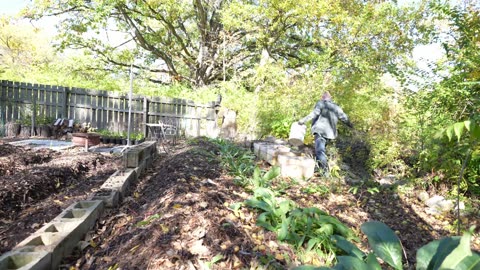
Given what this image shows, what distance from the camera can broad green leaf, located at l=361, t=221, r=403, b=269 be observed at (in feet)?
5.18

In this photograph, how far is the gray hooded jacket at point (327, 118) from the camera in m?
5.62

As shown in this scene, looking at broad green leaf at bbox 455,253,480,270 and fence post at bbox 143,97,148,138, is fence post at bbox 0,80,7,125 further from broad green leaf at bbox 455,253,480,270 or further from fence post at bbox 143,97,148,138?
broad green leaf at bbox 455,253,480,270

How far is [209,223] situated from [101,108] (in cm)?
1119

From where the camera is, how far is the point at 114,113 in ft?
40.6

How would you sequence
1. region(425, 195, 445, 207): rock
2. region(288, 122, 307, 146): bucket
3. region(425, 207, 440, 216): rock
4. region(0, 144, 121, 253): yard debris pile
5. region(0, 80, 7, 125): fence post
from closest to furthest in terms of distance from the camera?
region(0, 144, 121, 253): yard debris pile, region(425, 207, 440, 216): rock, region(425, 195, 445, 207): rock, region(288, 122, 307, 146): bucket, region(0, 80, 7, 125): fence post

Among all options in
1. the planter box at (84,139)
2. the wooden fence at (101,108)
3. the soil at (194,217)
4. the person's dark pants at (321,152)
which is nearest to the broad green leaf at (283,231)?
the soil at (194,217)

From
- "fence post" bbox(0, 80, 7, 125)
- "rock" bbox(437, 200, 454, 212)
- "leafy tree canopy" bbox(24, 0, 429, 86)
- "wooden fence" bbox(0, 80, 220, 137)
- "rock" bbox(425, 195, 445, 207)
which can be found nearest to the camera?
"rock" bbox(437, 200, 454, 212)

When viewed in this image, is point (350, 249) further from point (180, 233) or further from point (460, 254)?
point (180, 233)

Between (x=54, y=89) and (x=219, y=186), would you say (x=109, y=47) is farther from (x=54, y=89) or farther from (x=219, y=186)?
(x=219, y=186)

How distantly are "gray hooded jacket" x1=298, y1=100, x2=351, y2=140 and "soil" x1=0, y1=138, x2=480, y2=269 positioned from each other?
3.88 feet

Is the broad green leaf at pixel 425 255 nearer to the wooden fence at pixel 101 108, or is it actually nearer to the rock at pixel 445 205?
the rock at pixel 445 205

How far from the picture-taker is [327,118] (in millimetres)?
5688

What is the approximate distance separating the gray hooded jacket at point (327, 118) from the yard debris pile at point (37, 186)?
3.32 m

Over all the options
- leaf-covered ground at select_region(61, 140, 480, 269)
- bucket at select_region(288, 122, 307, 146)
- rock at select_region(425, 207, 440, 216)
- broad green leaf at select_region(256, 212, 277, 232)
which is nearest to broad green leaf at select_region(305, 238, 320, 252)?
leaf-covered ground at select_region(61, 140, 480, 269)
